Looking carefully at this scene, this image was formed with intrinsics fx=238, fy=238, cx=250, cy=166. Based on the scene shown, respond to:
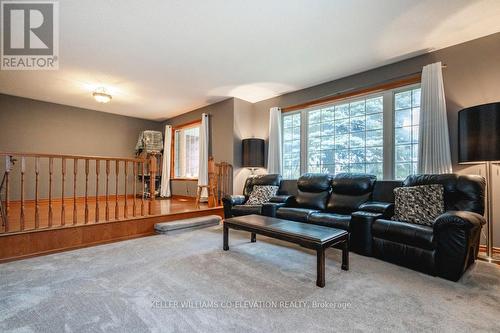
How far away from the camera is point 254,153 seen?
5.07 m

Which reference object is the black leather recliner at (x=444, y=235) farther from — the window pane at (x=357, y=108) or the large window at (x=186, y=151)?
the large window at (x=186, y=151)

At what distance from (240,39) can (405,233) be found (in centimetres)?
291

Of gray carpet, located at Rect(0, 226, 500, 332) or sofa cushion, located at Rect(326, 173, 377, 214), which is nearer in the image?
gray carpet, located at Rect(0, 226, 500, 332)

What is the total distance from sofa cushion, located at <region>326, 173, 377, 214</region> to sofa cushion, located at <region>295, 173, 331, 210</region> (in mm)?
117

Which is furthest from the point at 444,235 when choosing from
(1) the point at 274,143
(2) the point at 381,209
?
(1) the point at 274,143

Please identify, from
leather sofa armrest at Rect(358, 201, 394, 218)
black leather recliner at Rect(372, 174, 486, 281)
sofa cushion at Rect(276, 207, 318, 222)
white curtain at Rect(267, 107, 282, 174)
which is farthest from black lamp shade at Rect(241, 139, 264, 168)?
black leather recliner at Rect(372, 174, 486, 281)

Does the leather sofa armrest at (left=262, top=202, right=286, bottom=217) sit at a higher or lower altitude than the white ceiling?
lower

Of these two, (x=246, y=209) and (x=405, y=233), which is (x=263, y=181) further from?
(x=405, y=233)

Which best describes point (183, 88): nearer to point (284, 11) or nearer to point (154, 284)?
point (284, 11)

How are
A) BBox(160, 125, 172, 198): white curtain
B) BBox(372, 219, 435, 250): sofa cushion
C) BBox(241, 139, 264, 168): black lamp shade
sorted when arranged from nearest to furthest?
BBox(372, 219, 435, 250): sofa cushion < BBox(241, 139, 264, 168): black lamp shade < BBox(160, 125, 172, 198): white curtain

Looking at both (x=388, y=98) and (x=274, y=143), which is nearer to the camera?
(x=388, y=98)

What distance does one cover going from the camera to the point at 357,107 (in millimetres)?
4070

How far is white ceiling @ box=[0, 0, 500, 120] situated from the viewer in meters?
2.43

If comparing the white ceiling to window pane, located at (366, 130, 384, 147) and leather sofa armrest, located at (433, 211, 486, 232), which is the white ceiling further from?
leather sofa armrest, located at (433, 211, 486, 232)
